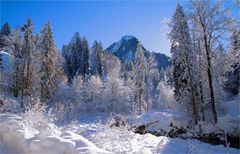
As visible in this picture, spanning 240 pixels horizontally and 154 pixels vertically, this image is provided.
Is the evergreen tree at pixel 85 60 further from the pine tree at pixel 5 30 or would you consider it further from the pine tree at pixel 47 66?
the pine tree at pixel 47 66

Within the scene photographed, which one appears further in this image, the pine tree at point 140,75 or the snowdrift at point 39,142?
the pine tree at point 140,75

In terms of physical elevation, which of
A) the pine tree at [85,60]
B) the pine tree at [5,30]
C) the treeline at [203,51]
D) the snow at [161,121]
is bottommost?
the snow at [161,121]

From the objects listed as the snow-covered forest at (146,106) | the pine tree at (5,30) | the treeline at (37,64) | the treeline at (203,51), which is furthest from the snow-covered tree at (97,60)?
the treeline at (203,51)

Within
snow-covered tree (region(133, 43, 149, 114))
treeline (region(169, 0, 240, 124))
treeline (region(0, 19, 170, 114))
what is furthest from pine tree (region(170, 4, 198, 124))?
snow-covered tree (region(133, 43, 149, 114))

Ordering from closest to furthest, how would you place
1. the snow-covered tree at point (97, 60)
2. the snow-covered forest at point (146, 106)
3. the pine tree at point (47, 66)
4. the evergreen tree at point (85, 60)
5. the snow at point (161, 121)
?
the snow-covered forest at point (146, 106) → the snow at point (161, 121) → the pine tree at point (47, 66) → the snow-covered tree at point (97, 60) → the evergreen tree at point (85, 60)

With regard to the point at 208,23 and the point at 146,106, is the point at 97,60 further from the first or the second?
the point at 208,23

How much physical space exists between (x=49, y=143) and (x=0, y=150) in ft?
5.61

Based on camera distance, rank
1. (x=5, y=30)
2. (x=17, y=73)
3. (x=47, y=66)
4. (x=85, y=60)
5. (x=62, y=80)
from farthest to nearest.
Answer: (x=85, y=60)
(x=5, y=30)
(x=62, y=80)
(x=17, y=73)
(x=47, y=66)

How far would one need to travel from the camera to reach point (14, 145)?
30.8 ft

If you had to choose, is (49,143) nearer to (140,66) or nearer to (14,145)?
(14,145)

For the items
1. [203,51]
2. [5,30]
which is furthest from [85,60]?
[203,51]

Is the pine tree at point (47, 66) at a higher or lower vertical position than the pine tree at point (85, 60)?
lower

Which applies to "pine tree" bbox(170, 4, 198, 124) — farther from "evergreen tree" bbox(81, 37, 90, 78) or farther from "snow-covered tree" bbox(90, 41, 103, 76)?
"evergreen tree" bbox(81, 37, 90, 78)

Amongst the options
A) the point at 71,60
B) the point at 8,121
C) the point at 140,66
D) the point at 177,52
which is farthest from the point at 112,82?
the point at 8,121
